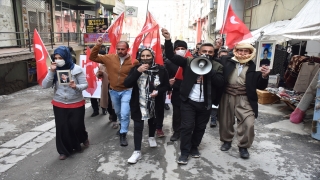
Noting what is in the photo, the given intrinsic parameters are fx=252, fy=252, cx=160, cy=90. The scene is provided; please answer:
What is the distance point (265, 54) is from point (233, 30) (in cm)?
114

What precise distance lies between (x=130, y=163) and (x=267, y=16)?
10.4 meters

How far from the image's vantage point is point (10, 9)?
1201 centimetres

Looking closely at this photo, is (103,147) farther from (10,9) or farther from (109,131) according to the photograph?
(10,9)

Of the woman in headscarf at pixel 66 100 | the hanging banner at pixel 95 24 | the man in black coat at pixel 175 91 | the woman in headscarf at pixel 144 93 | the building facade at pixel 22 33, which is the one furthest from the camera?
the hanging banner at pixel 95 24

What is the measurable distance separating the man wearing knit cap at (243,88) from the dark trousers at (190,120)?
465 mm

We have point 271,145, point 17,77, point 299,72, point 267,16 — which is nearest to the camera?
point 271,145

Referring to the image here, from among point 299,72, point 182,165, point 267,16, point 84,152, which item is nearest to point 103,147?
point 84,152

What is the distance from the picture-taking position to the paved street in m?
3.37

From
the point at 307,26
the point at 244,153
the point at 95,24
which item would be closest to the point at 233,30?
the point at 307,26

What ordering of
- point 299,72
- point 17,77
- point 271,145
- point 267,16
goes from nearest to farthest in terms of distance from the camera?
point 271,145, point 299,72, point 267,16, point 17,77

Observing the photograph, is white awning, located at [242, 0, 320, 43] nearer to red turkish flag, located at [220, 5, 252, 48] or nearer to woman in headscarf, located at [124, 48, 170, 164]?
red turkish flag, located at [220, 5, 252, 48]

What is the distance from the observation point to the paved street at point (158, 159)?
3.37 metres

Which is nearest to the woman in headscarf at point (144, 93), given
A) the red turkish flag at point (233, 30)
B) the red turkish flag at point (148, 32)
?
the red turkish flag at point (148, 32)

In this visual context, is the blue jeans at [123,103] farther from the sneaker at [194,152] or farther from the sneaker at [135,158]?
the sneaker at [194,152]
